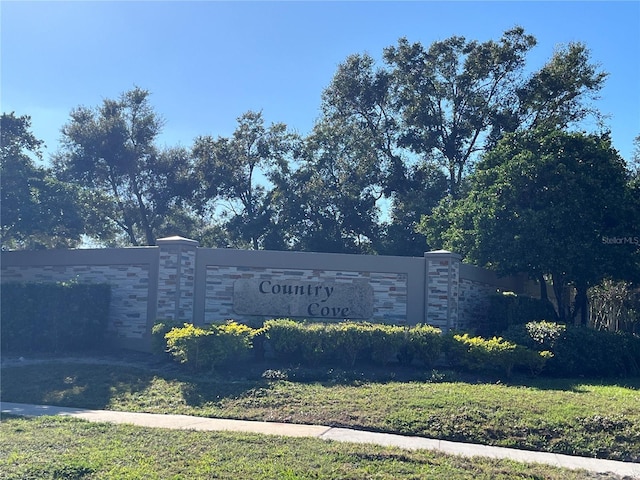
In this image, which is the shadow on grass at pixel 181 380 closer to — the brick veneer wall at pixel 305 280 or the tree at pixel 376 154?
the brick veneer wall at pixel 305 280

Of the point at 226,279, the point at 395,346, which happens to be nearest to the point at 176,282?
the point at 226,279

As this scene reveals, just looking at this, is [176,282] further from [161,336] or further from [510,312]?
[510,312]

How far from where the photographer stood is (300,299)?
47.3 feet

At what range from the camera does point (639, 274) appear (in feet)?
50.4

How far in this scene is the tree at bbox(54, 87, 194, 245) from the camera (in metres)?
27.2

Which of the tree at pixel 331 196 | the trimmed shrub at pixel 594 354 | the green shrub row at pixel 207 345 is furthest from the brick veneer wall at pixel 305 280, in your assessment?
the tree at pixel 331 196


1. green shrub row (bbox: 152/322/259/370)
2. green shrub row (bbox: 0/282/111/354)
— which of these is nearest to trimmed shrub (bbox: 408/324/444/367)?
green shrub row (bbox: 152/322/259/370)

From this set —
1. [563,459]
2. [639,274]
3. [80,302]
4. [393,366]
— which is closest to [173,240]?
[80,302]

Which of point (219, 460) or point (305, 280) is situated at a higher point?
point (305, 280)

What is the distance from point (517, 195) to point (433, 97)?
12667 mm

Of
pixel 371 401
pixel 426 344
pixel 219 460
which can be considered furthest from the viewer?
pixel 426 344

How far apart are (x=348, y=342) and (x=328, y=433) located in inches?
153

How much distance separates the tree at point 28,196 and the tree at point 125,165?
6425 millimetres

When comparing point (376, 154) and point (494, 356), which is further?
point (376, 154)
